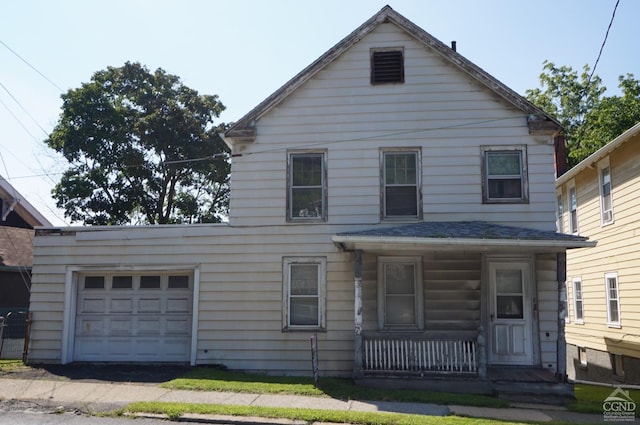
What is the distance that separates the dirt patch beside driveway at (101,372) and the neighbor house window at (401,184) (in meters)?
5.93

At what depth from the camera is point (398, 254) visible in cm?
1220

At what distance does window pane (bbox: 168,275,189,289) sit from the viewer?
13.1 metres

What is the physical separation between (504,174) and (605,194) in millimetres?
5809

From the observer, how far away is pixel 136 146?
2753 centimetres

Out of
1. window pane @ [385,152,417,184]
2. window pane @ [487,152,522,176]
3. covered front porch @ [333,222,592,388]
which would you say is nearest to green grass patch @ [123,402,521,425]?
covered front porch @ [333,222,592,388]

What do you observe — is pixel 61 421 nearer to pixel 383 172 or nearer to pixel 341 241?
pixel 341 241

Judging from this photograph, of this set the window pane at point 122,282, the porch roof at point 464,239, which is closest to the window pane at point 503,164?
the porch roof at point 464,239

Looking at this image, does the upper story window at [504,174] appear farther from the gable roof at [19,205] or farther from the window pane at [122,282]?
the gable roof at [19,205]

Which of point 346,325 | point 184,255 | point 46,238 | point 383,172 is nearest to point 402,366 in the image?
point 346,325

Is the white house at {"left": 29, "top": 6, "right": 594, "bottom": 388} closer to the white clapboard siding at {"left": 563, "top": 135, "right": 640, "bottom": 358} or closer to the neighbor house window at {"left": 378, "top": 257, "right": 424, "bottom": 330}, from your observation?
the neighbor house window at {"left": 378, "top": 257, "right": 424, "bottom": 330}

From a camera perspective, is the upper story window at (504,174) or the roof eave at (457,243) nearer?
the roof eave at (457,243)

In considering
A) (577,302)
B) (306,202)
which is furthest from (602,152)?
(306,202)

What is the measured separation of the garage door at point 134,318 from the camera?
12961mm

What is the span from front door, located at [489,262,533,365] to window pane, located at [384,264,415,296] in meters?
1.76
